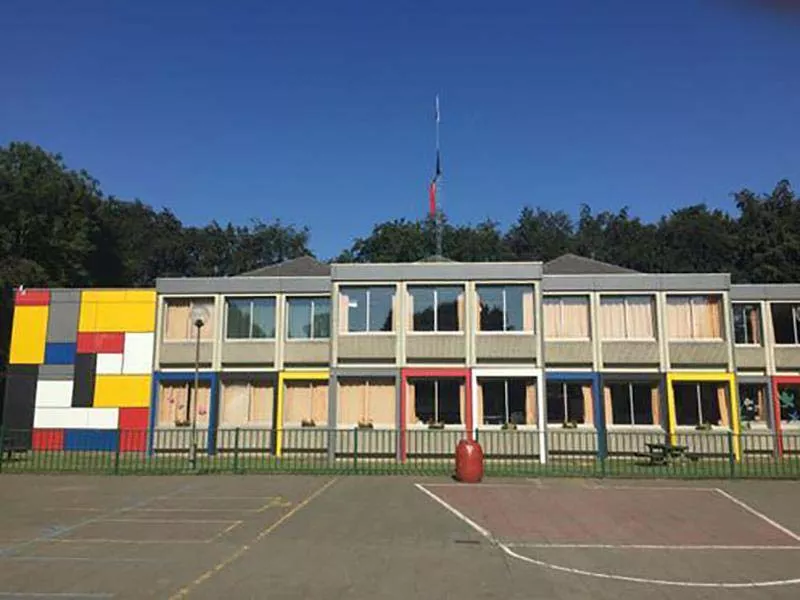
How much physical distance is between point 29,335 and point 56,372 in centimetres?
203

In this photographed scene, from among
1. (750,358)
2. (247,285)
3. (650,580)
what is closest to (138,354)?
(247,285)

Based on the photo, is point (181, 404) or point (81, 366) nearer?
point (181, 404)

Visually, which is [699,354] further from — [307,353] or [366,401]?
[307,353]

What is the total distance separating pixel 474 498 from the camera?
16.0 meters

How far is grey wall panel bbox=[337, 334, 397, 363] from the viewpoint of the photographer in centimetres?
2666

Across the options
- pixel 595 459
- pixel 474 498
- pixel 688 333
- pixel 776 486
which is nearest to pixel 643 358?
pixel 688 333

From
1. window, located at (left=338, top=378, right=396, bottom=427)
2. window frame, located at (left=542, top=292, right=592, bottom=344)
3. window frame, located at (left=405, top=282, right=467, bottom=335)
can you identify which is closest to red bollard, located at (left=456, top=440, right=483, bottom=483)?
window, located at (left=338, top=378, right=396, bottom=427)

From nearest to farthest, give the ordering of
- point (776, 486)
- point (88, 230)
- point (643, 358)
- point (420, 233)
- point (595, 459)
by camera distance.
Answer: point (776, 486), point (595, 459), point (643, 358), point (88, 230), point (420, 233)

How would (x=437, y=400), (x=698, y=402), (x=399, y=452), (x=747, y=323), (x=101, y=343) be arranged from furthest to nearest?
(x=747, y=323)
(x=101, y=343)
(x=698, y=402)
(x=437, y=400)
(x=399, y=452)

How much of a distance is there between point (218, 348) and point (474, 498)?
1582cm

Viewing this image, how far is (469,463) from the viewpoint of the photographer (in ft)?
62.3

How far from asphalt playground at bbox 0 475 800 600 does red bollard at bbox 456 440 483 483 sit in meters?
0.87

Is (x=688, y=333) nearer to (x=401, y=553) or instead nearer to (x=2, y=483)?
(x=401, y=553)

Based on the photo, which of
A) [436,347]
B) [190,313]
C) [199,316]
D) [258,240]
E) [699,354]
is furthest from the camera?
[258,240]
